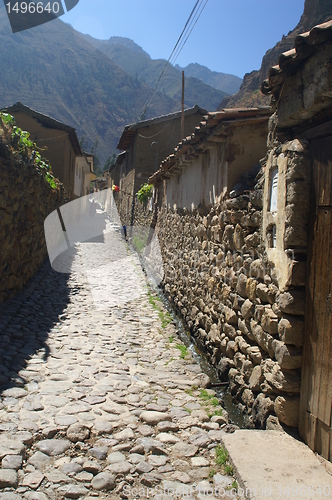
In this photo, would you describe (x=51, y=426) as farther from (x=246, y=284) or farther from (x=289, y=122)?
(x=289, y=122)

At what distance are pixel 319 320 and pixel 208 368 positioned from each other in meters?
2.62

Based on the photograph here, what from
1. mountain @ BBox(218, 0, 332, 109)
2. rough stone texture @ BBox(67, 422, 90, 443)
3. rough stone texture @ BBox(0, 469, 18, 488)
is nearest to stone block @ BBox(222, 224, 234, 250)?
rough stone texture @ BBox(67, 422, 90, 443)

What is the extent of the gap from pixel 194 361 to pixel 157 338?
93 centimetres

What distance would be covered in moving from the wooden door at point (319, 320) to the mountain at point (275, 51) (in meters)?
26.0

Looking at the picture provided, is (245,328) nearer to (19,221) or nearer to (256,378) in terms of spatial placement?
(256,378)

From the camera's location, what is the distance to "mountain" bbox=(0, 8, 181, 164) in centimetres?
11119

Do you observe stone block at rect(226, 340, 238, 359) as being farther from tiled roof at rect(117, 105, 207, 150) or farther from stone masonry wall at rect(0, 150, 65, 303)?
tiled roof at rect(117, 105, 207, 150)

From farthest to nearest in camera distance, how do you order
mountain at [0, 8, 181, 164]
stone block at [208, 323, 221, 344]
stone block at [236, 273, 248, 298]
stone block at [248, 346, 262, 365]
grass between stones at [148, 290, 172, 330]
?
mountain at [0, 8, 181, 164]
grass between stones at [148, 290, 172, 330]
stone block at [208, 323, 221, 344]
stone block at [236, 273, 248, 298]
stone block at [248, 346, 262, 365]

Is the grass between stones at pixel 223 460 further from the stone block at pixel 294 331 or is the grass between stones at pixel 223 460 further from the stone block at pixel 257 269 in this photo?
the stone block at pixel 257 269

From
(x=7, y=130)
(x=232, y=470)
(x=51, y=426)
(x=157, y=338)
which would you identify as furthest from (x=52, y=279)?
(x=232, y=470)

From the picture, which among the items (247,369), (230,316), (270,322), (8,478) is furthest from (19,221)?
(270,322)

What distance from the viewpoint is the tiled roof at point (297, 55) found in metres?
2.31

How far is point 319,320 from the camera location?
2641 mm

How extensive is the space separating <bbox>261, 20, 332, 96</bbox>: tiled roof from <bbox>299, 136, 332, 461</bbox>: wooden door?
1.88ft
